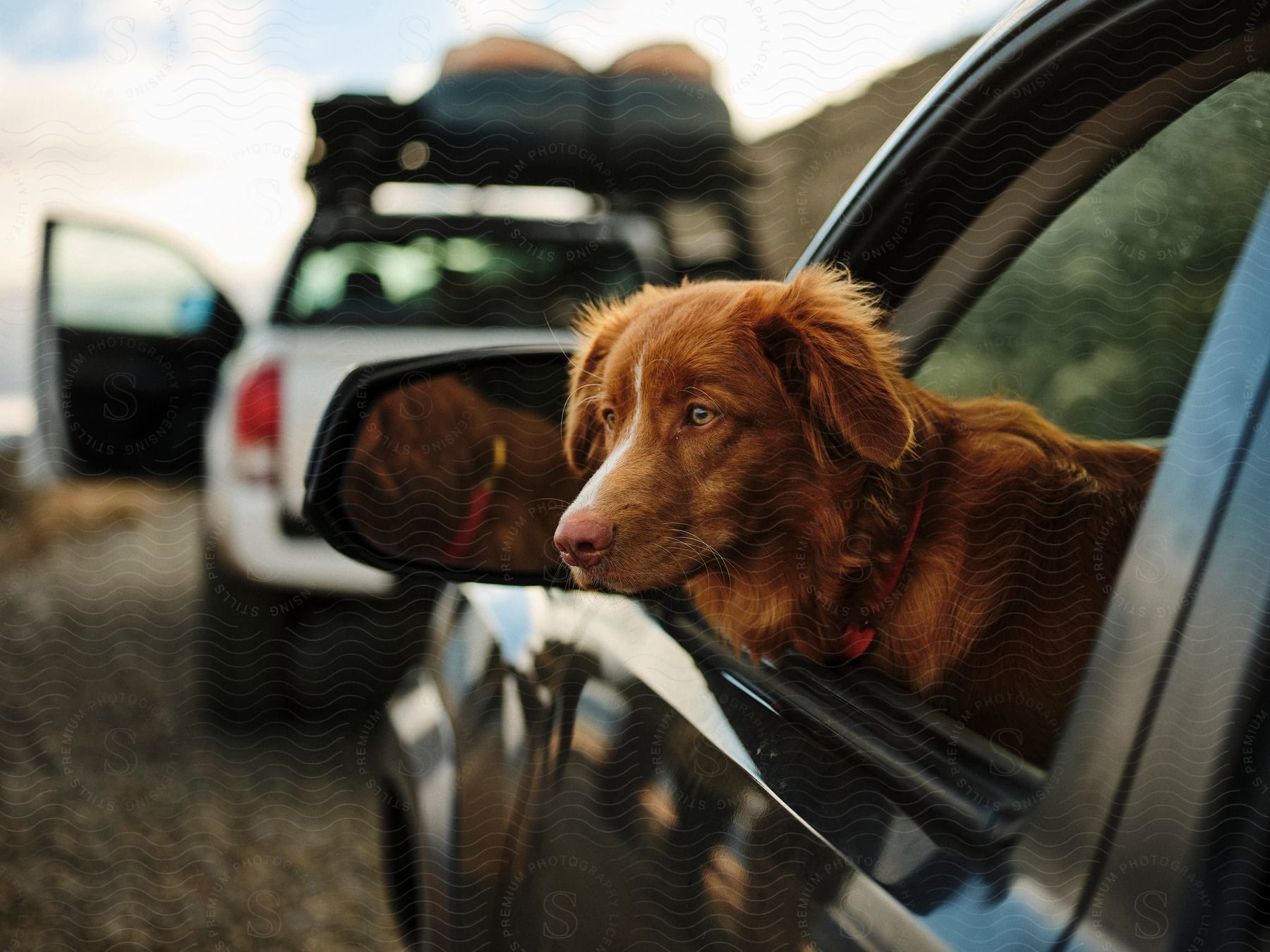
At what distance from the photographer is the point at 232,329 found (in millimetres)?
4891

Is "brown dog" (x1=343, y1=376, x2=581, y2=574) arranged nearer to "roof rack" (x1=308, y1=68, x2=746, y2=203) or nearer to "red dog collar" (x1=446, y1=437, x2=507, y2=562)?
"red dog collar" (x1=446, y1=437, x2=507, y2=562)

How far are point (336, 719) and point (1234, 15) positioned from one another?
378 cm

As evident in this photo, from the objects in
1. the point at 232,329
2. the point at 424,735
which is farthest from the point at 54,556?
the point at 424,735

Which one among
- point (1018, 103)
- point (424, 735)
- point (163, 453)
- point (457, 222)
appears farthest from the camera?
point (163, 453)

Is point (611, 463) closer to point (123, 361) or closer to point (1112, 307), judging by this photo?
point (1112, 307)

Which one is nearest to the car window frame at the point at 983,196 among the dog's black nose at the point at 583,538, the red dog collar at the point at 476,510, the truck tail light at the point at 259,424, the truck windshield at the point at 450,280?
the dog's black nose at the point at 583,538

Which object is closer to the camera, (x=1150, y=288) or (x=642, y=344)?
(x=1150, y=288)

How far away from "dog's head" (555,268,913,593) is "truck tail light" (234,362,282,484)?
2.18m

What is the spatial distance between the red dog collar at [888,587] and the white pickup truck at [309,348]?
1.06 meters

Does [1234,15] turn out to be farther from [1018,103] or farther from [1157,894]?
[1157,894]

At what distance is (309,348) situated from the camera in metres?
3.35

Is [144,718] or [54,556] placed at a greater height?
[144,718]

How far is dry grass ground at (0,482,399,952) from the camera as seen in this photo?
2.77 meters

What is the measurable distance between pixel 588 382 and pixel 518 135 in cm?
192
